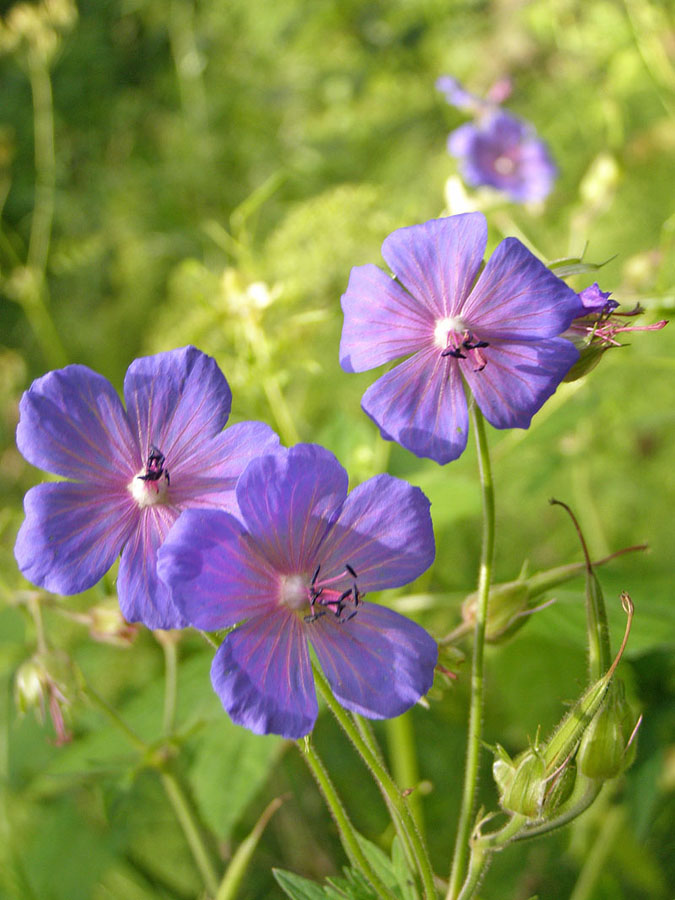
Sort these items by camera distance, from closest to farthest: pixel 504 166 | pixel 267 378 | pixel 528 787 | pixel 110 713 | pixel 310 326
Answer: pixel 528 787 < pixel 110 713 < pixel 267 378 < pixel 310 326 < pixel 504 166

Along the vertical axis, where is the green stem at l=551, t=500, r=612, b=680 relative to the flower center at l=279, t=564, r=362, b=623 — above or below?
below

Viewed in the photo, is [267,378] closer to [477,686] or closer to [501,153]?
[477,686]

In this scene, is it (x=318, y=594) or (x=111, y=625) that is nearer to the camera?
(x=318, y=594)

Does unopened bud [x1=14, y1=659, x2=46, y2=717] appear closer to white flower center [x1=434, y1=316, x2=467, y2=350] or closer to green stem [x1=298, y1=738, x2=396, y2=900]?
green stem [x1=298, y1=738, x2=396, y2=900]

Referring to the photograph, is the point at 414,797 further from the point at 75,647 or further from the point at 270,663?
the point at 75,647

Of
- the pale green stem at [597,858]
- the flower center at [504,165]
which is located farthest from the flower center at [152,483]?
the flower center at [504,165]

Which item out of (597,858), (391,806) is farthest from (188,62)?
(391,806)

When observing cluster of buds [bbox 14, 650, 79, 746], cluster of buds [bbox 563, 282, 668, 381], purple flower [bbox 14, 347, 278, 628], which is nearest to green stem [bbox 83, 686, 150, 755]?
cluster of buds [bbox 14, 650, 79, 746]

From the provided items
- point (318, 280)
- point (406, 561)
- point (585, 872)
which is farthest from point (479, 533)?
point (406, 561)
